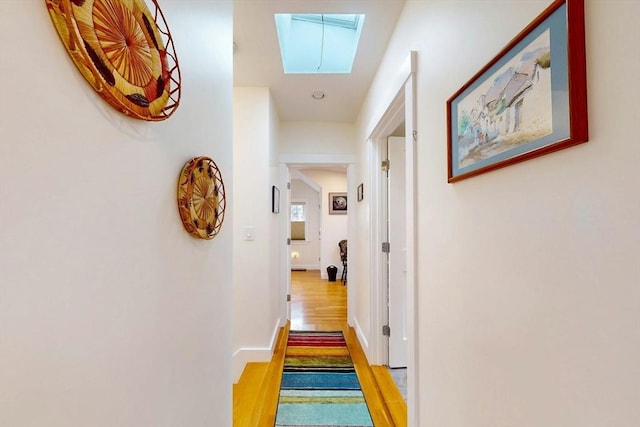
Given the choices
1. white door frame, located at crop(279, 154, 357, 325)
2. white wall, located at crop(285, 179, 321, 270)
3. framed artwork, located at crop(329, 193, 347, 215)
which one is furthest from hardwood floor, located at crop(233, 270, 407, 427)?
white wall, located at crop(285, 179, 321, 270)

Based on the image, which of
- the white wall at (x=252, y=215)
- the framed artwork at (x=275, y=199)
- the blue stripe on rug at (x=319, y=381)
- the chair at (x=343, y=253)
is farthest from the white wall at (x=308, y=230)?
the blue stripe on rug at (x=319, y=381)

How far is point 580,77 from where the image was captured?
0.58 m

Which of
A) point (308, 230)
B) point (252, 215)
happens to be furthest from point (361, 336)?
point (308, 230)

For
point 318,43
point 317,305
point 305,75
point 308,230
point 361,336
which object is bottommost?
point 317,305

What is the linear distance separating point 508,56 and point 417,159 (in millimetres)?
701

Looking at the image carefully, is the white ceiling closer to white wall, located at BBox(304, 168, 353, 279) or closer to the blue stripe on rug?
the blue stripe on rug

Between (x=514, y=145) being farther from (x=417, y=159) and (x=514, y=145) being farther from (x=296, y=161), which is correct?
(x=296, y=161)

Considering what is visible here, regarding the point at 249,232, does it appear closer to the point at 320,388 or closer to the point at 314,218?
the point at 320,388

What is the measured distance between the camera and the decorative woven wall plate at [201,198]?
93cm

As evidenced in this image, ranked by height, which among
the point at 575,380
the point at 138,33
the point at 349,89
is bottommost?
the point at 575,380

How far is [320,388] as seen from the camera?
2225mm

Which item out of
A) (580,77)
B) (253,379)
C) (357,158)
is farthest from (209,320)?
(357,158)

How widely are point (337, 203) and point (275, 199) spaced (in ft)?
12.6

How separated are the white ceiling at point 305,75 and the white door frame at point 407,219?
0.38m
